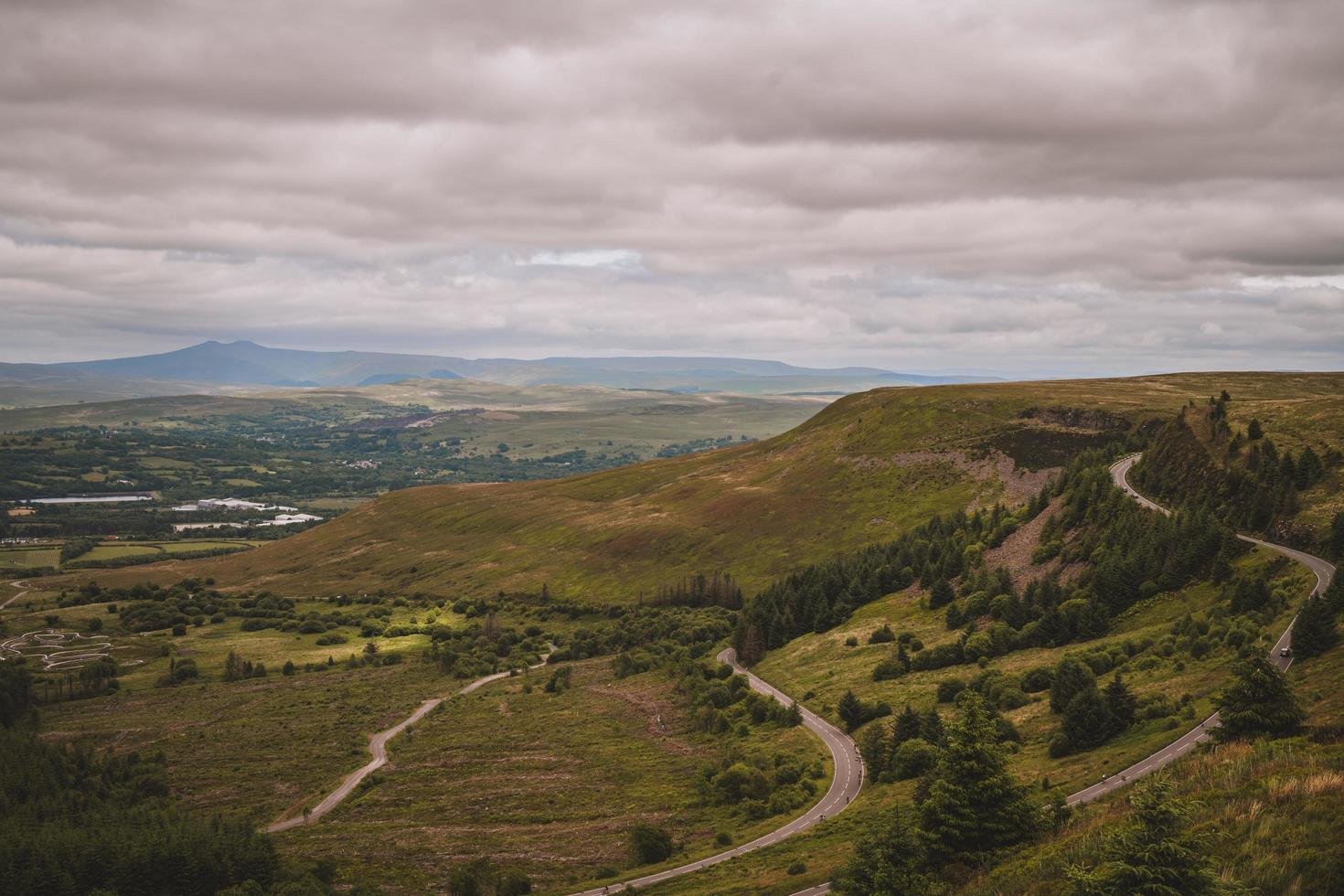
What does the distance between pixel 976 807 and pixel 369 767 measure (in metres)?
94.9

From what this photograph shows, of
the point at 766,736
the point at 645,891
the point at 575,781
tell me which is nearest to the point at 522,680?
the point at 575,781

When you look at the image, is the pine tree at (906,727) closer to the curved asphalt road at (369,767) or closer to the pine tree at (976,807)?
the pine tree at (976,807)

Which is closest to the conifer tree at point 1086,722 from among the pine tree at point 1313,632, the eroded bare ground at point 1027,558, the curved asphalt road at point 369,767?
the pine tree at point 1313,632

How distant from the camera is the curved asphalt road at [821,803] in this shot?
70.4 meters

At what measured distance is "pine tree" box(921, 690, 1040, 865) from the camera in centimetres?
4497

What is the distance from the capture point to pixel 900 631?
124312 mm

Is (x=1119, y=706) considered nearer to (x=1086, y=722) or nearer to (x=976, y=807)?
(x=1086, y=722)

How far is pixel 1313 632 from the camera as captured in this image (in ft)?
195

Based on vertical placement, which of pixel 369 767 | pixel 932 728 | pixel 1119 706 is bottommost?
pixel 369 767

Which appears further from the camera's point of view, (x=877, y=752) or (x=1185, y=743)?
(x=877, y=752)

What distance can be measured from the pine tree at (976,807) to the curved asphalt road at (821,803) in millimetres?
29184

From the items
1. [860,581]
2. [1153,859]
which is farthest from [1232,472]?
[1153,859]

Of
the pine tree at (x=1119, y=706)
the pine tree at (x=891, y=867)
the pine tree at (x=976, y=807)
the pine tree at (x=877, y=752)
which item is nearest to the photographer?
the pine tree at (x=891, y=867)

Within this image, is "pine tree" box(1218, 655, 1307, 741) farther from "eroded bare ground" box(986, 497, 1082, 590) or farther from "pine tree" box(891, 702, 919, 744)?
"eroded bare ground" box(986, 497, 1082, 590)
